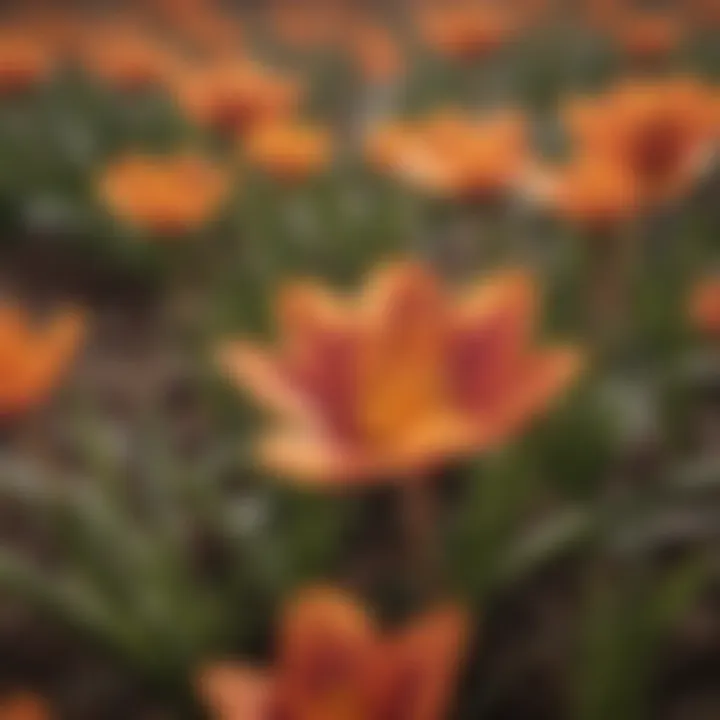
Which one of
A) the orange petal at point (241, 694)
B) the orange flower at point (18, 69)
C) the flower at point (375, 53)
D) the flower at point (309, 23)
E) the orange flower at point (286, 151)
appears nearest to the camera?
the orange petal at point (241, 694)

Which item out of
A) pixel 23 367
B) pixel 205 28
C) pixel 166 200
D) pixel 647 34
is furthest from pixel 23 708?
pixel 205 28

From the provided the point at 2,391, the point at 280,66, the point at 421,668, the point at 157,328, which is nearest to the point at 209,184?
the point at 157,328

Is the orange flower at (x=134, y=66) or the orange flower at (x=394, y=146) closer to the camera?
the orange flower at (x=394, y=146)

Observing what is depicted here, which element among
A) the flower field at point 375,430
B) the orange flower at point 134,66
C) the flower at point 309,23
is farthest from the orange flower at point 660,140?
the flower at point 309,23

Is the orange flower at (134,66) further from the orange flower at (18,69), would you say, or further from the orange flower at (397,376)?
the orange flower at (397,376)

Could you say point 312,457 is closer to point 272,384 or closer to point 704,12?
point 272,384

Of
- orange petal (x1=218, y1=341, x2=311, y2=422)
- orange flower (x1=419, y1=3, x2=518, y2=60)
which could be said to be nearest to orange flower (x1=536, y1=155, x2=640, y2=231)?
orange petal (x1=218, y1=341, x2=311, y2=422)
